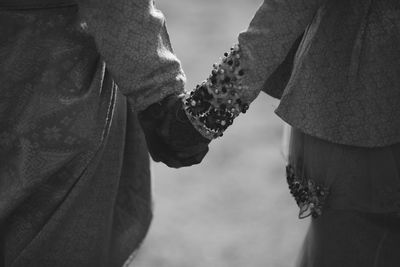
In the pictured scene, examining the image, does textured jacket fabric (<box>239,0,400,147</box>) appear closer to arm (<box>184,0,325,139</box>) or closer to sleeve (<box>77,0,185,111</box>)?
arm (<box>184,0,325,139</box>)

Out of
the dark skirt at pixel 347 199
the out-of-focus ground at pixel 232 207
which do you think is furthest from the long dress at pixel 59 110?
the out-of-focus ground at pixel 232 207

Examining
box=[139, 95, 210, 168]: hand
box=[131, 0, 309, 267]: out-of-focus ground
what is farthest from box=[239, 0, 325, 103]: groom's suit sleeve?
box=[131, 0, 309, 267]: out-of-focus ground

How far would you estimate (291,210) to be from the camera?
4.04 metres

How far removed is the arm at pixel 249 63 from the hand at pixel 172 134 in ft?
0.09

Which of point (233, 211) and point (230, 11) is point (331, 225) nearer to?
point (233, 211)

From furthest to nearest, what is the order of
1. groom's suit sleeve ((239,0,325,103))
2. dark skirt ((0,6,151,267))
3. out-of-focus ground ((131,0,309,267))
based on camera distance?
1. out-of-focus ground ((131,0,309,267))
2. dark skirt ((0,6,151,267))
3. groom's suit sleeve ((239,0,325,103))

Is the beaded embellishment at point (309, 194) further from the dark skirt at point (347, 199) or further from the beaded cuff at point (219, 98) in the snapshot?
the beaded cuff at point (219, 98)

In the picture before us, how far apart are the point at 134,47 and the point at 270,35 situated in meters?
0.30

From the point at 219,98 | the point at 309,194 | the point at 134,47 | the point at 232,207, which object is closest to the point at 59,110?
the point at 134,47

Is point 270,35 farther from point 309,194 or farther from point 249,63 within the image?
point 309,194

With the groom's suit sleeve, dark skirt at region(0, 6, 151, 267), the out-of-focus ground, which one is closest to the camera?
the groom's suit sleeve

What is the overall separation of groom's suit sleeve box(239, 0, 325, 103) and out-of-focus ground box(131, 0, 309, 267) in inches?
53.1

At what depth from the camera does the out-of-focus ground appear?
372cm

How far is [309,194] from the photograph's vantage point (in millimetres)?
2311
